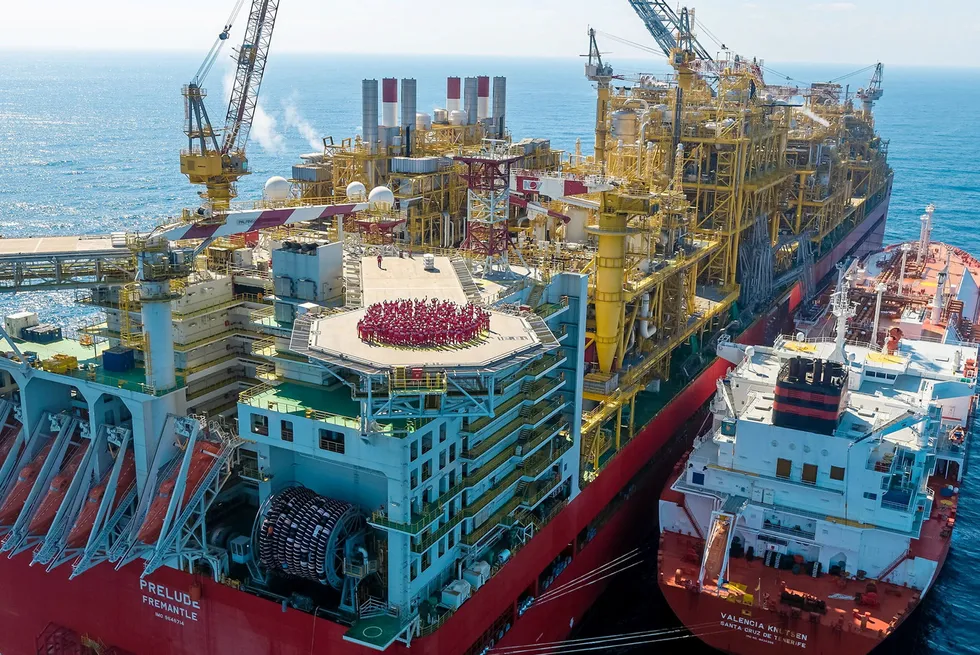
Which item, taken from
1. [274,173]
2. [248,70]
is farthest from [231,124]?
[274,173]

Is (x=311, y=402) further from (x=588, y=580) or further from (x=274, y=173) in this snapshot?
(x=274, y=173)

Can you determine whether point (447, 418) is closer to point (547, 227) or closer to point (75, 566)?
point (75, 566)

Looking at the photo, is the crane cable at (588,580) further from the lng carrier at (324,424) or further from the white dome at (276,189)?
the white dome at (276,189)

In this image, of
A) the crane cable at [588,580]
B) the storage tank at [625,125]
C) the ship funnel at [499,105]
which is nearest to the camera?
the crane cable at [588,580]

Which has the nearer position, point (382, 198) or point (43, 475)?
point (43, 475)

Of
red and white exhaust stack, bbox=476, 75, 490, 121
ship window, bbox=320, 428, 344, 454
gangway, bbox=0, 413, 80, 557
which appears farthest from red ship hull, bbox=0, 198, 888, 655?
red and white exhaust stack, bbox=476, 75, 490, 121

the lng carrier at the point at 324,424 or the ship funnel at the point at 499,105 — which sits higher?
the ship funnel at the point at 499,105

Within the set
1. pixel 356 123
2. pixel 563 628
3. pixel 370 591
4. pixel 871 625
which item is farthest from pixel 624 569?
pixel 356 123

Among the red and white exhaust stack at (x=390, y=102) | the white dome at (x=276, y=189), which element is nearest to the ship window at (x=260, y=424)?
the white dome at (x=276, y=189)

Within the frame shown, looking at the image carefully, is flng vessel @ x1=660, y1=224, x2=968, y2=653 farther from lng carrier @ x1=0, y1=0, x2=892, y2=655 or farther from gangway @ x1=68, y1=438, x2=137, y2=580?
gangway @ x1=68, y1=438, x2=137, y2=580
